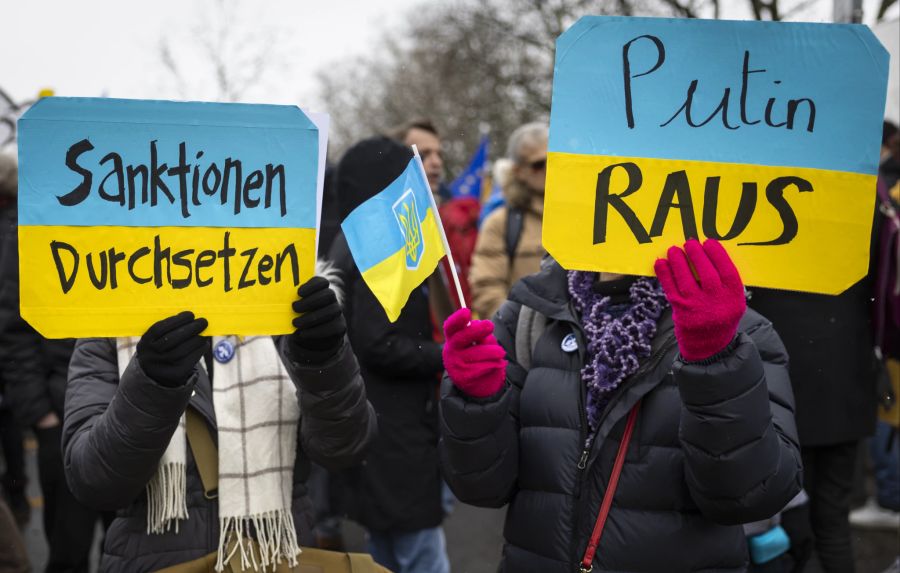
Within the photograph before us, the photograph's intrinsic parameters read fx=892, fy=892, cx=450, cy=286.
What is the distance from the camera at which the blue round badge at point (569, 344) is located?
2.03 metres

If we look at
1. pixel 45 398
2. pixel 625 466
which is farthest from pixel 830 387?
pixel 45 398

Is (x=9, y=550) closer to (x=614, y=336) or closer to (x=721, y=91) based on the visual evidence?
(x=614, y=336)

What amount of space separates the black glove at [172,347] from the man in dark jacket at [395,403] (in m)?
1.74

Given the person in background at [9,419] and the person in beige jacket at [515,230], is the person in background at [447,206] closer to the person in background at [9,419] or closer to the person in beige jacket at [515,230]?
the person in beige jacket at [515,230]

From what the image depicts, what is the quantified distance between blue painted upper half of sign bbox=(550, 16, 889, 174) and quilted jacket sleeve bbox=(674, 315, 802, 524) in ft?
1.24

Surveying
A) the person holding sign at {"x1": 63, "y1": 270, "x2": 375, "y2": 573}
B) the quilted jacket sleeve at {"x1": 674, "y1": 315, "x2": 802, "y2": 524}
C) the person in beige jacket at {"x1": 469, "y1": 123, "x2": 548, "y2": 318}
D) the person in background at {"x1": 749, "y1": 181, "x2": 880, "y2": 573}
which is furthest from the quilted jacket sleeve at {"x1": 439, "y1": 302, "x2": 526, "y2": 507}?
the person in beige jacket at {"x1": 469, "y1": 123, "x2": 548, "y2": 318}

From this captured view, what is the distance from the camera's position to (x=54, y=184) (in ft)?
5.60

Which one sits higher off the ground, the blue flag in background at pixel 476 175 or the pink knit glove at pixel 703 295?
the blue flag in background at pixel 476 175

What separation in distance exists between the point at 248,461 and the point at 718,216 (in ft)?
3.95

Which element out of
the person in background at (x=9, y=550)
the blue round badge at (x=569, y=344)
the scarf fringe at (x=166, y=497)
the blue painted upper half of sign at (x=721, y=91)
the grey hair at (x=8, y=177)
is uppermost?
the grey hair at (x=8, y=177)

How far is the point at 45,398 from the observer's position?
3984 millimetres

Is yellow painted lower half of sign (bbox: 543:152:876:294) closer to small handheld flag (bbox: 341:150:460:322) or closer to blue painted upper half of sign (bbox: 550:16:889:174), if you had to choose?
blue painted upper half of sign (bbox: 550:16:889:174)

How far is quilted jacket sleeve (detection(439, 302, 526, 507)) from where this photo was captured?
194 centimetres

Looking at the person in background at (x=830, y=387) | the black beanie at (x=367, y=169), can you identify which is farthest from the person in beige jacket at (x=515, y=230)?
the person in background at (x=830, y=387)
